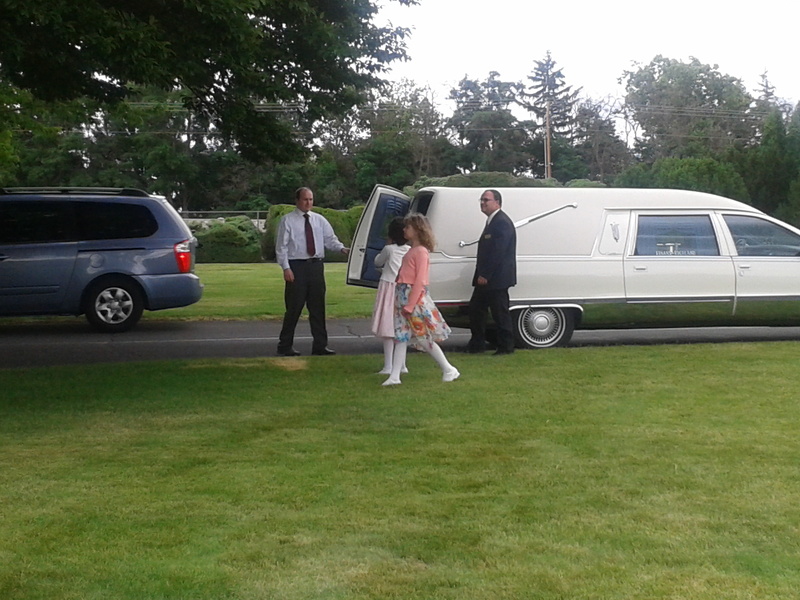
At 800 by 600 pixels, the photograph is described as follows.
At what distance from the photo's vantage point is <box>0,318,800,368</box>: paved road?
13.1 meters

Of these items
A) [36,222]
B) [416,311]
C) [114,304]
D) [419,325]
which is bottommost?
[114,304]

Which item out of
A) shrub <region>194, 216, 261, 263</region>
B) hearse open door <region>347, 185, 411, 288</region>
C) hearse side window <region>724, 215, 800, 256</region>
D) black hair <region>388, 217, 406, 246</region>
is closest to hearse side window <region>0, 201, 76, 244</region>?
hearse open door <region>347, 185, 411, 288</region>

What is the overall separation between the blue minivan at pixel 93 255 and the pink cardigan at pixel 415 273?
6.60 meters

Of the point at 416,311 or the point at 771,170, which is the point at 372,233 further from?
the point at 771,170

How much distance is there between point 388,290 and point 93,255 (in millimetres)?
6321

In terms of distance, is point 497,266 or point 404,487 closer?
point 404,487

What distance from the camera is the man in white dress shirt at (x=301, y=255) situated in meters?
12.2

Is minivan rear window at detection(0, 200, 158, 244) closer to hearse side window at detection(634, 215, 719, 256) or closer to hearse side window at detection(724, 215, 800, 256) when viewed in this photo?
hearse side window at detection(634, 215, 719, 256)

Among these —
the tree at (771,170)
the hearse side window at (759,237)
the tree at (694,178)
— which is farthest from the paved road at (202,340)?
the tree at (771,170)

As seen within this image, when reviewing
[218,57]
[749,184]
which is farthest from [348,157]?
[218,57]

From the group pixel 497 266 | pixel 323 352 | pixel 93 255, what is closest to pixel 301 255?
pixel 323 352

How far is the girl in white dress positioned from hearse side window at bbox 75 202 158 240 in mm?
6067

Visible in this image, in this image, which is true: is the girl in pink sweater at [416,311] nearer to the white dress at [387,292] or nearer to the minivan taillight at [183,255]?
the white dress at [387,292]

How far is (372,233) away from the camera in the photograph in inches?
506
